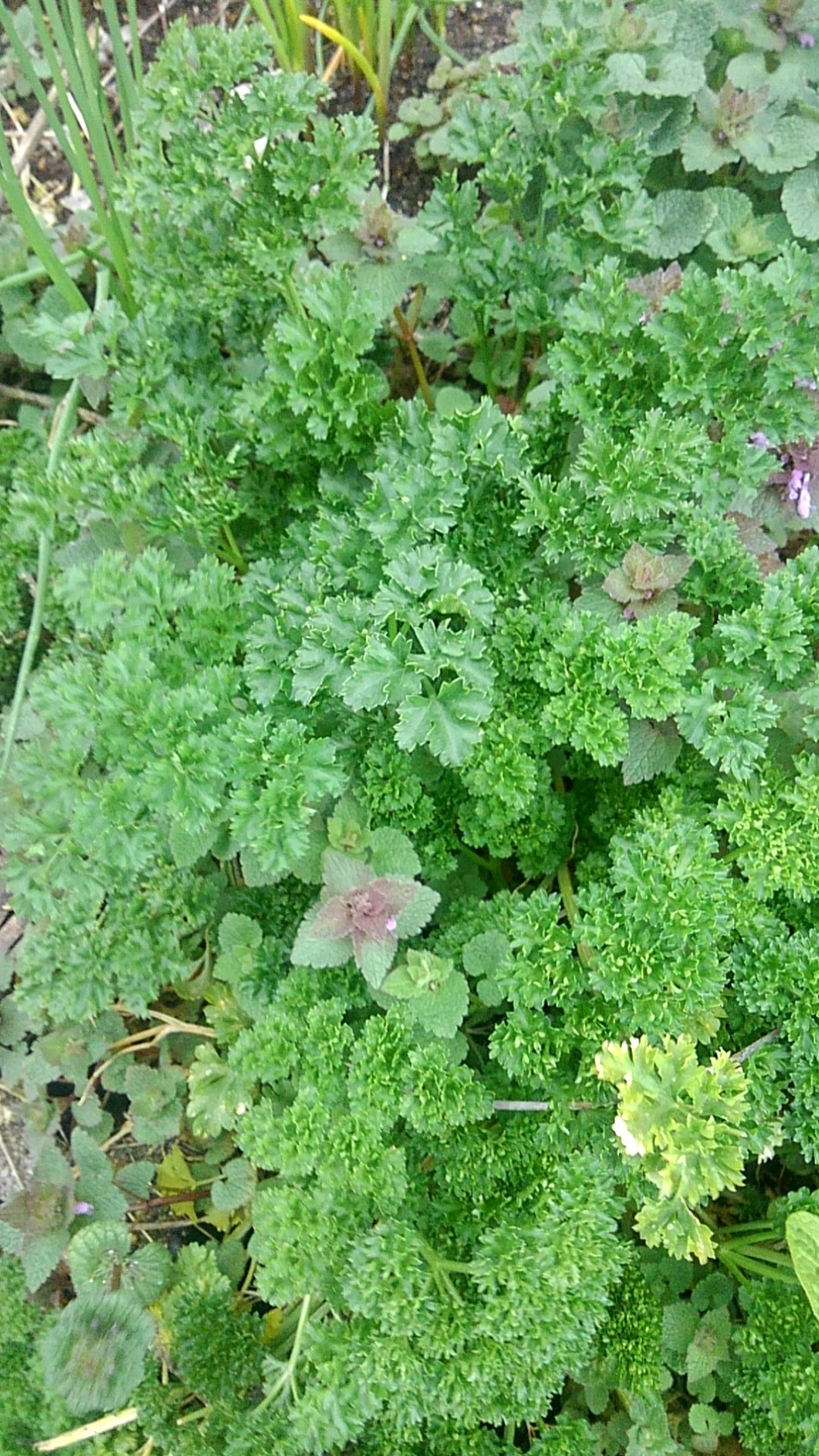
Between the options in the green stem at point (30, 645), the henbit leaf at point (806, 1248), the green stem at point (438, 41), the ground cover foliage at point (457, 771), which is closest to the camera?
the henbit leaf at point (806, 1248)

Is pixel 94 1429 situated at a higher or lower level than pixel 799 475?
lower

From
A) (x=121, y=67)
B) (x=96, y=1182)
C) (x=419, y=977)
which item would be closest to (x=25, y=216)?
(x=121, y=67)

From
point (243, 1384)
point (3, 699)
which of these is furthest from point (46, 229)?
point (243, 1384)

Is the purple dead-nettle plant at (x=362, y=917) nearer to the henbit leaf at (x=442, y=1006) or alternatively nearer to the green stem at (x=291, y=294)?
the henbit leaf at (x=442, y=1006)

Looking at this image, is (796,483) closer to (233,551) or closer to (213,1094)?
(233,551)

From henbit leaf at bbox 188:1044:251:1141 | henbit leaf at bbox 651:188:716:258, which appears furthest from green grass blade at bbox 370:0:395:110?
henbit leaf at bbox 188:1044:251:1141

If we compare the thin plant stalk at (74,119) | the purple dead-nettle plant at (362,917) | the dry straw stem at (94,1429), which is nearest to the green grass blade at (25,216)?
the thin plant stalk at (74,119)

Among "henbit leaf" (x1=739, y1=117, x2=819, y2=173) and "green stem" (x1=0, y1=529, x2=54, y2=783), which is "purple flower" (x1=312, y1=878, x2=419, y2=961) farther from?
"henbit leaf" (x1=739, y1=117, x2=819, y2=173)

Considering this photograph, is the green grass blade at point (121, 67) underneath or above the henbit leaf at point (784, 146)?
above
